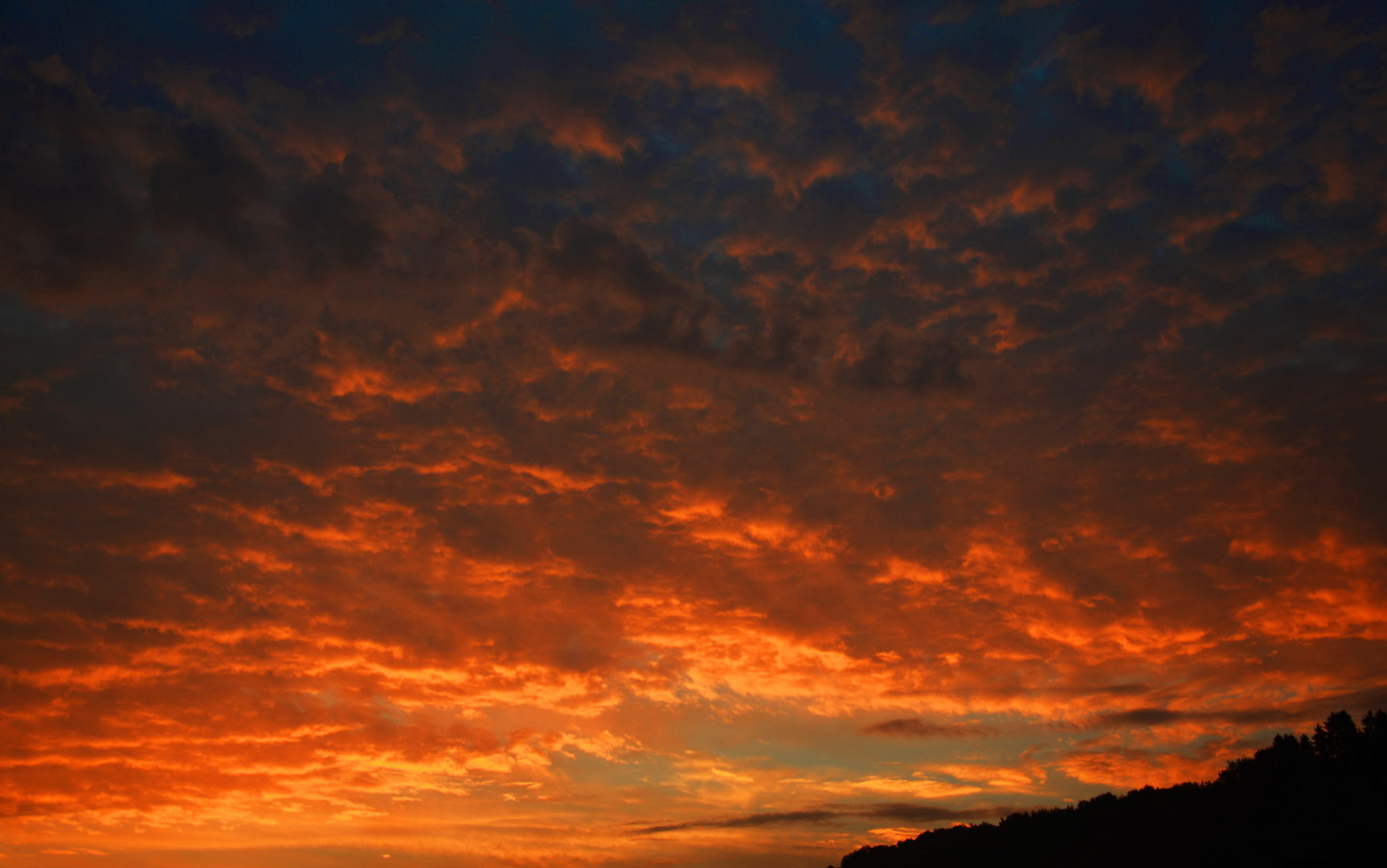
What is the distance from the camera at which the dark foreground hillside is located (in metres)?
69.1

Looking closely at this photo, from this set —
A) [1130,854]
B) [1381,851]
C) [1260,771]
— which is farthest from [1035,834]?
[1381,851]

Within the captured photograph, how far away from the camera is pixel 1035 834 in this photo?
115250 mm

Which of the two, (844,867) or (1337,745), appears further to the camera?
(844,867)

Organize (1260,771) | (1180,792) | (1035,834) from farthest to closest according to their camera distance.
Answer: (1035,834) < (1180,792) < (1260,771)

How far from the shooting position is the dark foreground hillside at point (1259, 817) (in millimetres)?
69062

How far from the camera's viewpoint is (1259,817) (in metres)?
78.5

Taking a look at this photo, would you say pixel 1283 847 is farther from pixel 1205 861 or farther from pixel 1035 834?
pixel 1035 834

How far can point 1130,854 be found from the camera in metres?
94.1

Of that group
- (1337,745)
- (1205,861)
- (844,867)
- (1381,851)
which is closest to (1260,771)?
(1337,745)

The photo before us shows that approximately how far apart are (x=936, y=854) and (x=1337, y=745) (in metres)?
65.1

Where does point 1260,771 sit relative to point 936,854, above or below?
above

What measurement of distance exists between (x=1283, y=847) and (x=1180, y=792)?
22.6 metres

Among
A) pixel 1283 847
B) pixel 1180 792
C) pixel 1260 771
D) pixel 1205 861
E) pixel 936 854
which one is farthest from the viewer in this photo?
pixel 936 854

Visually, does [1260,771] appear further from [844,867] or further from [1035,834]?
[844,867]
